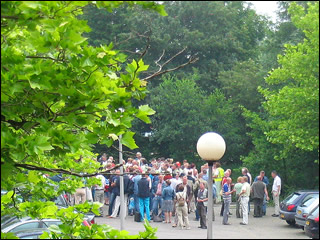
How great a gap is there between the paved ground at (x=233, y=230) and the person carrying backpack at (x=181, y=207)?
32 centimetres

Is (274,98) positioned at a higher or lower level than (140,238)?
higher

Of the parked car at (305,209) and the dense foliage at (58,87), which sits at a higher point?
the dense foliage at (58,87)

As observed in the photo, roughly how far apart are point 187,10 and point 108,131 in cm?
3892

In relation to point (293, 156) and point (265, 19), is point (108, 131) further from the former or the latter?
point (265, 19)

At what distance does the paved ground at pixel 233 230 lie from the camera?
20703mm

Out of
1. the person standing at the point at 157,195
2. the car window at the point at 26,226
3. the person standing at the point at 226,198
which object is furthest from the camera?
the person standing at the point at 157,195

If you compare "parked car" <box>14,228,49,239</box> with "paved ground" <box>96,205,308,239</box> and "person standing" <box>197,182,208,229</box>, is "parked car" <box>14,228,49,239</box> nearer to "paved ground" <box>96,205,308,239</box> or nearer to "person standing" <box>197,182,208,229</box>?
"paved ground" <box>96,205,308,239</box>

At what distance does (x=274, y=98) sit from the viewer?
103ft

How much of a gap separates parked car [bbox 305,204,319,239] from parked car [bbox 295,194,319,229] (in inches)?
47.7

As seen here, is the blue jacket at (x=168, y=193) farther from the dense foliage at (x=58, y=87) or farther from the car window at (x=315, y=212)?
the dense foliage at (x=58, y=87)

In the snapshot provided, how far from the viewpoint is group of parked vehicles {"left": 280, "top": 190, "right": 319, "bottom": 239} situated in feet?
61.1


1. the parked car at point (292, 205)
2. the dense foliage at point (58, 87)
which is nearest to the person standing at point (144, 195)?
the parked car at point (292, 205)

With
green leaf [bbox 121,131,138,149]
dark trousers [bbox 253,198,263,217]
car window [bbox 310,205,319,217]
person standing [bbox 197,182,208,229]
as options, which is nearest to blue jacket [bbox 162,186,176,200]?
person standing [bbox 197,182,208,229]

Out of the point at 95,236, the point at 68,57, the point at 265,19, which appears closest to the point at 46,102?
the point at 68,57
